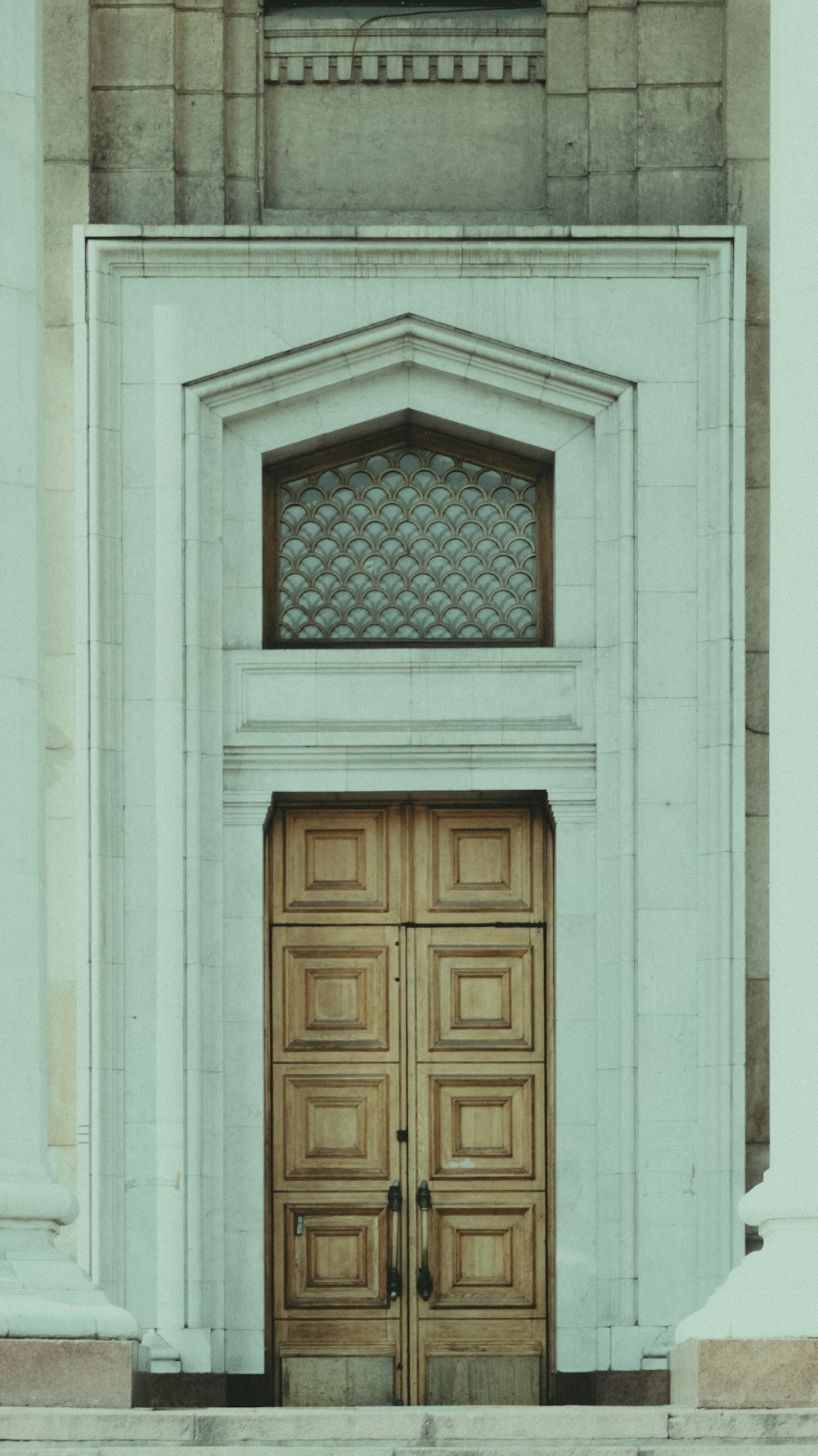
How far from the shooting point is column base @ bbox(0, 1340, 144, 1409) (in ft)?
33.8

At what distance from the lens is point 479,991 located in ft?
47.2

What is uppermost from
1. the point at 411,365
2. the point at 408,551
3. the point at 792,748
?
the point at 411,365

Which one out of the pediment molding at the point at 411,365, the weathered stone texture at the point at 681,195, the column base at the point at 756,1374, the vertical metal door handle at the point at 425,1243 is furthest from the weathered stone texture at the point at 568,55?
the column base at the point at 756,1374

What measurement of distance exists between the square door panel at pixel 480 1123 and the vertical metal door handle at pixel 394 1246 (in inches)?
8.8

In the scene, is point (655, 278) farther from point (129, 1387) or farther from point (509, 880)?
point (129, 1387)

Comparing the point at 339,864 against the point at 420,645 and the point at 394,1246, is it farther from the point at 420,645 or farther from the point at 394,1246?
the point at 394,1246

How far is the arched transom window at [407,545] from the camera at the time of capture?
14.6 meters

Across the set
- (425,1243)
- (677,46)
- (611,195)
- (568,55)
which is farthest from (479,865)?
(677,46)

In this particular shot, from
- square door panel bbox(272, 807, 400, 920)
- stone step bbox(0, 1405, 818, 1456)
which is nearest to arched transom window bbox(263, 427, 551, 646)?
square door panel bbox(272, 807, 400, 920)

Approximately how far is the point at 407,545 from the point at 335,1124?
3467 millimetres

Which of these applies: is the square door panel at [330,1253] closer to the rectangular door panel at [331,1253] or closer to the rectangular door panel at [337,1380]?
the rectangular door panel at [331,1253]

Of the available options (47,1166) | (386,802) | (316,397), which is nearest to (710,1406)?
(47,1166)

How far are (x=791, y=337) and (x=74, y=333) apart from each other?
462 cm

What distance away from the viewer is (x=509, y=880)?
14477mm
